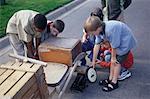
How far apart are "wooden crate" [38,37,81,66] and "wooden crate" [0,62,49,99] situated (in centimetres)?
84

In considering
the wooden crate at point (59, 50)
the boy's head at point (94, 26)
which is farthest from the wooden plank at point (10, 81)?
the boy's head at point (94, 26)

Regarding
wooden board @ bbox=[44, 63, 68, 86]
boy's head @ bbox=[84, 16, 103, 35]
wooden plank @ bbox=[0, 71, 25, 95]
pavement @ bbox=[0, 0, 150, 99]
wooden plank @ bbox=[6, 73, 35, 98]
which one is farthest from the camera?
pavement @ bbox=[0, 0, 150, 99]

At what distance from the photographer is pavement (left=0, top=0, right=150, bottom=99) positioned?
14.6 feet

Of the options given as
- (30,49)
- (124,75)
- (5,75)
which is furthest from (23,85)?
(124,75)

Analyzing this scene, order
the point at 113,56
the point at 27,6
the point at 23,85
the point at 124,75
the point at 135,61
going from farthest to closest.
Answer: the point at 27,6 < the point at 135,61 < the point at 124,75 < the point at 113,56 < the point at 23,85

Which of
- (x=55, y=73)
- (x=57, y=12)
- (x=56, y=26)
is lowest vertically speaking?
(x=57, y=12)

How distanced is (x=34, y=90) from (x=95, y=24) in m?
1.32

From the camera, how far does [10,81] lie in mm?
3168

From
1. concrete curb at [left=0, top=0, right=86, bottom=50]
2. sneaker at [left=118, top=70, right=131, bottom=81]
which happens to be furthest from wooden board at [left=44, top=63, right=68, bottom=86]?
concrete curb at [left=0, top=0, right=86, bottom=50]

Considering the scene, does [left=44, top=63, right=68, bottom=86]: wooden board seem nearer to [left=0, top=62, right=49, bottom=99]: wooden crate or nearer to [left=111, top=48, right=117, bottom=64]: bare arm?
[left=0, top=62, right=49, bottom=99]: wooden crate

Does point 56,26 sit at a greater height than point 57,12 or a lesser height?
greater

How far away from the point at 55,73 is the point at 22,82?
111 centimetres

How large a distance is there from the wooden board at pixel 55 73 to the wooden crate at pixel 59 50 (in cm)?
9

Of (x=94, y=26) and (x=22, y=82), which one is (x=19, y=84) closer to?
(x=22, y=82)
